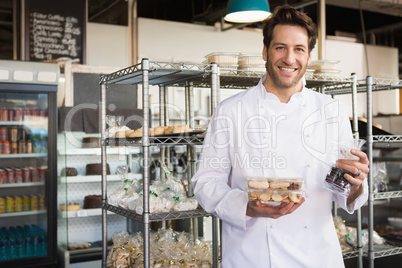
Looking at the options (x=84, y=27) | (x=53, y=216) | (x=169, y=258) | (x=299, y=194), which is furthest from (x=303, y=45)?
(x=84, y=27)

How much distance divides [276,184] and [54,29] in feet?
14.1

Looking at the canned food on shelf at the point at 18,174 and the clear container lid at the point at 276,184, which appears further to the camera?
the canned food on shelf at the point at 18,174

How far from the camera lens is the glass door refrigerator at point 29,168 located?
3998mm

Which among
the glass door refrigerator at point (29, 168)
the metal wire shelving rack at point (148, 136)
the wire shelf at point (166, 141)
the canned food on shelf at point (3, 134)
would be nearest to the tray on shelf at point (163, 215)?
the metal wire shelving rack at point (148, 136)

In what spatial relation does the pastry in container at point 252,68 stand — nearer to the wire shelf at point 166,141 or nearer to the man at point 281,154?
the wire shelf at point 166,141

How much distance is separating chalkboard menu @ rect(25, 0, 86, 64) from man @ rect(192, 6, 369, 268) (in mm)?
3839

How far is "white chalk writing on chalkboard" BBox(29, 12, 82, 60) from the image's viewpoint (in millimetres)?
5043

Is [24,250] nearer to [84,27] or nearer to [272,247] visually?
[84,27]

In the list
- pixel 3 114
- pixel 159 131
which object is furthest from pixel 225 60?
pixel 3 114

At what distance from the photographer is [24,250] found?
4094mm

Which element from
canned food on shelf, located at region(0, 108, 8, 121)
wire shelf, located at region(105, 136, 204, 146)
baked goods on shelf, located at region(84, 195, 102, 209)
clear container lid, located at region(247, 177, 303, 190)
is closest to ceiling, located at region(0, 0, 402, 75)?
canned food on shelf, located at region(0, 108, 8, 121)

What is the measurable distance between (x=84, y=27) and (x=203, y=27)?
1.88 m

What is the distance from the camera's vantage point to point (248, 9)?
3.85 meters

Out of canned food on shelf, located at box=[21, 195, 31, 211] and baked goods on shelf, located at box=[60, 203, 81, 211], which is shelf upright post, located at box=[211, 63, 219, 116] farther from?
canned food on shelf, located at box=[21, 195, 31, 211]
